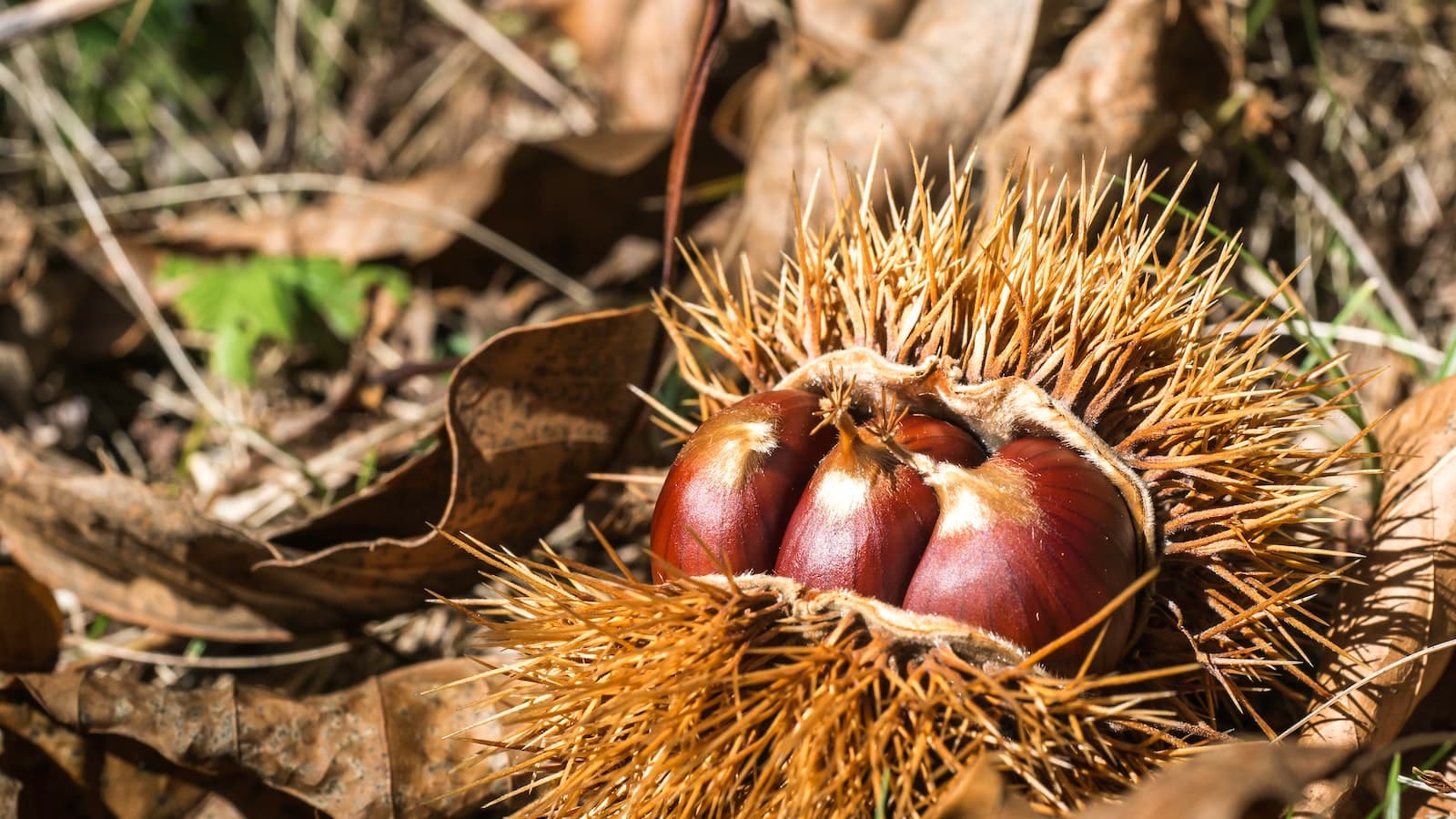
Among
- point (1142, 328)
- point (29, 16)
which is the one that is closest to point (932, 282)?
point (1142, 328)

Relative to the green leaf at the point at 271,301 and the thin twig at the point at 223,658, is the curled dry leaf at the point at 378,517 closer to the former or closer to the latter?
the thin twig at the point at 223,658

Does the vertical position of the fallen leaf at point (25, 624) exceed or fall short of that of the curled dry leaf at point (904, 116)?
it falls short

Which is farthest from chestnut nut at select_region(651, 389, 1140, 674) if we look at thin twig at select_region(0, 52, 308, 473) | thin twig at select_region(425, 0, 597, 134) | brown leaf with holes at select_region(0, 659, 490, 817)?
thin twig at select_region(425, 0, 597, 134)

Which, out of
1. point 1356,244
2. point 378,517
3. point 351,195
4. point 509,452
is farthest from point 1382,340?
point 351,195

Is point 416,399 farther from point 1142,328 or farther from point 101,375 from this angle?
point 1142,328

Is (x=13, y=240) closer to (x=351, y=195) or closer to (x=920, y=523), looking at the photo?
(x=351, y=195)

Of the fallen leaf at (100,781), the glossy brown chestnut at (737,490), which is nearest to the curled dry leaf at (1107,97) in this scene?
the glossy brown chestnut at (737,490)

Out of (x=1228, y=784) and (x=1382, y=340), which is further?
(x=1382, y=340)

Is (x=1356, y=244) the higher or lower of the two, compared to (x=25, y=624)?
higher
